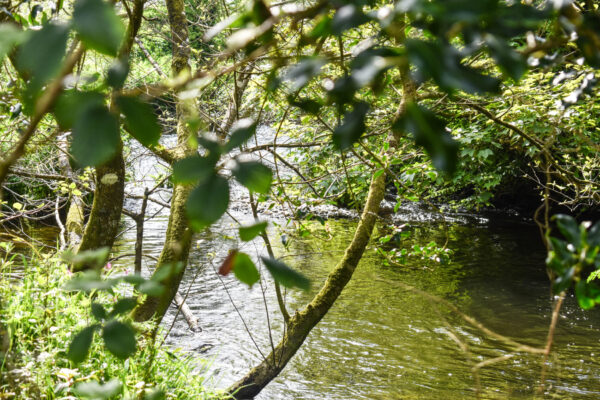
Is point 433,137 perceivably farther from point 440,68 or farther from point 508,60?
point 508,60

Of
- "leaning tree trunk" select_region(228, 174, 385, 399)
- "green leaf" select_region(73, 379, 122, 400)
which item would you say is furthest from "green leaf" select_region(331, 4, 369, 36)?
"leaning tree trunk" select_region(228, 174, 385, 399)

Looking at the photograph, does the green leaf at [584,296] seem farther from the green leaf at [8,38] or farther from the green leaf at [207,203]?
Result: the green leaf at [8,38]

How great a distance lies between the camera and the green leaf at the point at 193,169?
1.64ft

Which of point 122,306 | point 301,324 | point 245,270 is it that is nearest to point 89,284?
point 122,306

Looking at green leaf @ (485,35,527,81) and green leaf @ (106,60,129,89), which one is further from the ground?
green leaf @ (485,35,527,81)

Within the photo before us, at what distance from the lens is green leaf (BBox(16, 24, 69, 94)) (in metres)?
0.39

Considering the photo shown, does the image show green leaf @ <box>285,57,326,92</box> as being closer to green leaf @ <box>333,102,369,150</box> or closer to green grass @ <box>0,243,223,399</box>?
green leaf @ <box>333,102,369,150</box>

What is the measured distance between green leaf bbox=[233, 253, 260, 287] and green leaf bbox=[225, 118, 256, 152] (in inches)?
5.0

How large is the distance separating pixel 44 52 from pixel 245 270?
0.29m

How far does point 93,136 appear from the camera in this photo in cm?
43

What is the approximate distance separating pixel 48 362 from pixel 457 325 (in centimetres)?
548

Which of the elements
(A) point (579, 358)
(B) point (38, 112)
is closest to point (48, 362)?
(B) point (38, 112)

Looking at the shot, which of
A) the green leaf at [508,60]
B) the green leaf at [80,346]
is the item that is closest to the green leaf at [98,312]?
the green leaf at [80,346]

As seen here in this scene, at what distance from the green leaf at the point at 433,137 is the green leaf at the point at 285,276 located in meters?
0.19
